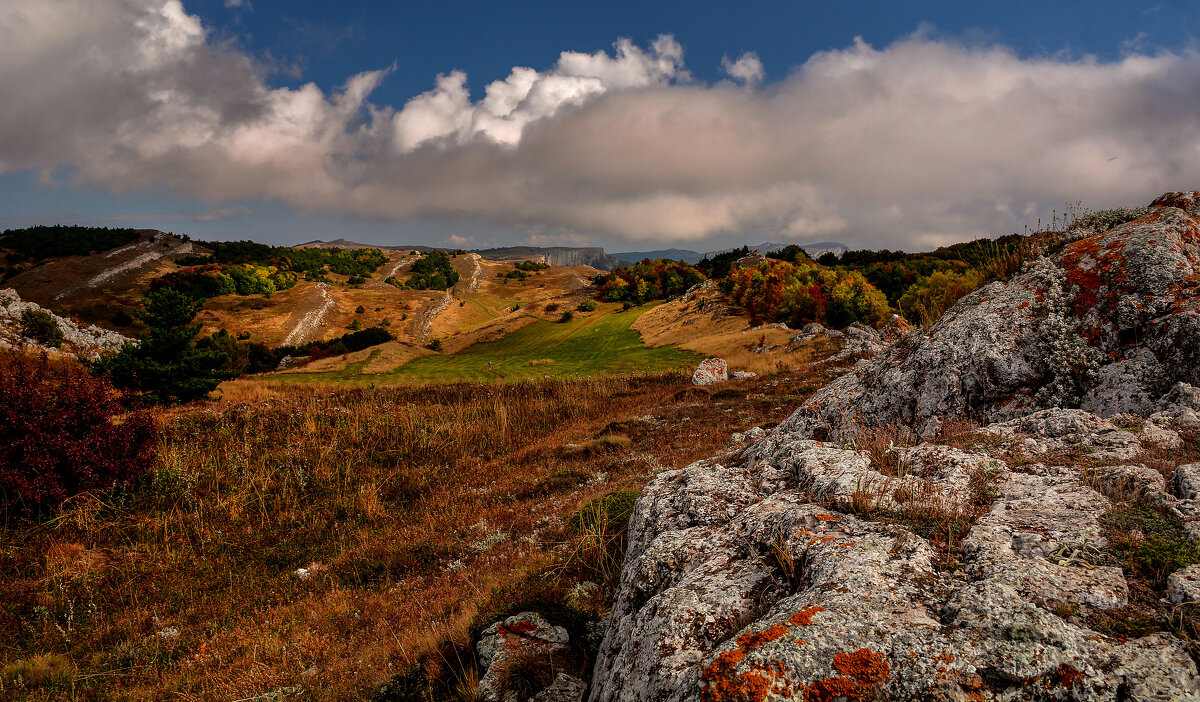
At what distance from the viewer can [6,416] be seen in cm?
1111

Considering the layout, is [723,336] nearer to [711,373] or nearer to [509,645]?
[711,373]

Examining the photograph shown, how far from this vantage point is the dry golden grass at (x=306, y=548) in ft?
22.3

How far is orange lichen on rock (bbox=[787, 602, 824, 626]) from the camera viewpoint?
3.11m

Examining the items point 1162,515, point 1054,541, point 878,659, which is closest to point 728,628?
point 878,659

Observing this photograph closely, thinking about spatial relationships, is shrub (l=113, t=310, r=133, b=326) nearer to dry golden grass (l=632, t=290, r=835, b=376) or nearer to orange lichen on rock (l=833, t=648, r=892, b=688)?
dry golden grass (l=632, t=290, r=835, b=376)

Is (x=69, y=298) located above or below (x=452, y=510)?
above

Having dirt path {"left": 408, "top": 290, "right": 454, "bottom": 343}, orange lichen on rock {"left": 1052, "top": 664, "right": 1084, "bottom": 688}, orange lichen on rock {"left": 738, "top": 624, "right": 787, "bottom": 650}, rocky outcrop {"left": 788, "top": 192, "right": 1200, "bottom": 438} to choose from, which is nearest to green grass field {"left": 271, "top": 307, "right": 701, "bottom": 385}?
dirt path {"left": 408, "top": 290, "right": 454, "bottom": 343}

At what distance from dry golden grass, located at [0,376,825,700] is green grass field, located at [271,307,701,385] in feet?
69.1

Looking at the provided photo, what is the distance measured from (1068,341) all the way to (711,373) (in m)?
25.3

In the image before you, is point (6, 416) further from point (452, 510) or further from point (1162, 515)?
point (1162, 515)

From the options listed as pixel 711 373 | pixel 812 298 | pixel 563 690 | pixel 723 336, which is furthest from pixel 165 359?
pixel 812 298

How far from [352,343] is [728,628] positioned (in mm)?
78968

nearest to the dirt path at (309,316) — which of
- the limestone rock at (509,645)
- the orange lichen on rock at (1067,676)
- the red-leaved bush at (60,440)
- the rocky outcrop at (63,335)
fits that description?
the rocky outcrop at (63,335)

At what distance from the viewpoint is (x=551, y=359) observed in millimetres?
54812
